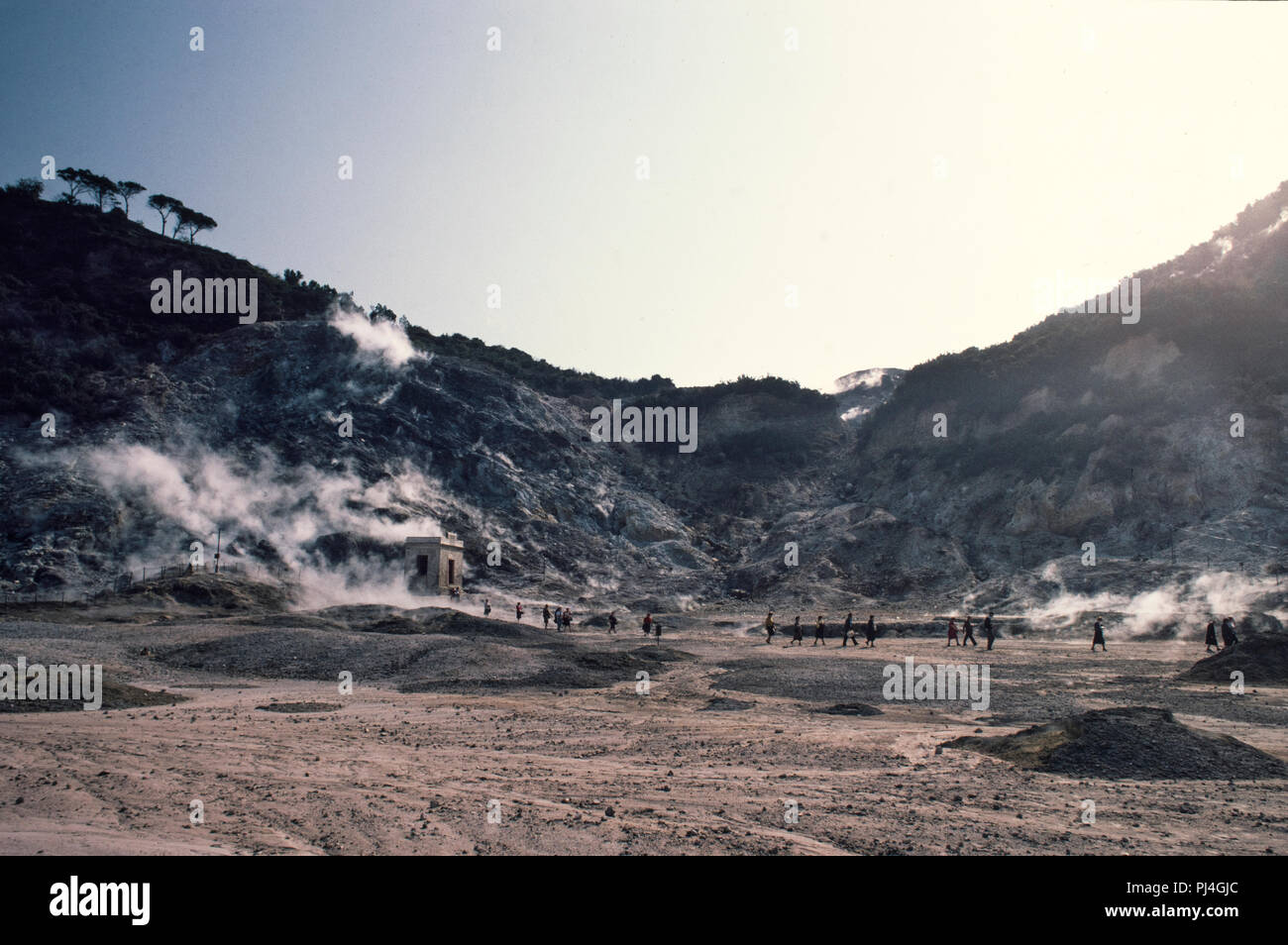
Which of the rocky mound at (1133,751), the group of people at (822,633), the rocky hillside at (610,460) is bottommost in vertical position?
the group of people at (822,633)

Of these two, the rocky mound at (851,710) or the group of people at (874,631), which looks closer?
the rocky mound at (851,710)

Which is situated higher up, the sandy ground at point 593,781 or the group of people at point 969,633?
the sandy ground at point 593,781

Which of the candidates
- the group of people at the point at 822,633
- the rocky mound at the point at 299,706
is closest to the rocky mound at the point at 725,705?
the rocky mound at the point at 299,706

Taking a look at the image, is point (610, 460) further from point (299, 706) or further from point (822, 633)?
point (299, 706)

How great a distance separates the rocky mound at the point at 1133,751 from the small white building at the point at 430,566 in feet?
133

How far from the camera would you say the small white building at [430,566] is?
4844cm

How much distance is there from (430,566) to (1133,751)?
4312 centimetres

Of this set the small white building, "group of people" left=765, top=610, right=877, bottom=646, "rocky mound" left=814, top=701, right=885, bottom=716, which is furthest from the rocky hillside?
"rocky mound" left=814, top=701, right=885, bottom=716

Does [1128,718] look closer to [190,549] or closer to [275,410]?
[190,549]

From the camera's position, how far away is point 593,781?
31.6ft

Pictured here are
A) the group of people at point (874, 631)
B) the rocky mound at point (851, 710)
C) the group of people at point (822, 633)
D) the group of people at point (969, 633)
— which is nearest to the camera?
the rocky mound at point (851, 710)

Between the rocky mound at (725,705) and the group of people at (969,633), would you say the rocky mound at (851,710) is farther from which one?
the group of people at (969,633)

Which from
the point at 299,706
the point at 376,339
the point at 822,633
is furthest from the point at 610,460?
the point at 299,706

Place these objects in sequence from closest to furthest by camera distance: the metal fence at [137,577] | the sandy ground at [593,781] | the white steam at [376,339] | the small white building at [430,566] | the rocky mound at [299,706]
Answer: the sandy ground at [593,781]
the rocky mound at [299,706]
the metal fence at [137,577]
the small white building at [430,566]
the white steam at [376,339]
